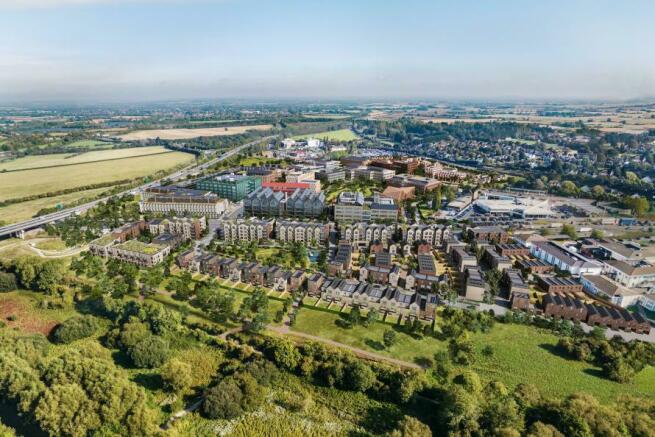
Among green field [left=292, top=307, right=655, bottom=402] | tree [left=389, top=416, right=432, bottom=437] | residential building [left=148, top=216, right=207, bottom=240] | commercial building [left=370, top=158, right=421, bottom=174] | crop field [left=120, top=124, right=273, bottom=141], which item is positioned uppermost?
crop field [left=120, top=124, right=273, bottom=141]

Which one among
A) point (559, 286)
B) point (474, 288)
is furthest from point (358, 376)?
point (559, 286)

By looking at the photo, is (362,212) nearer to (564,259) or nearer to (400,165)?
(564,259)

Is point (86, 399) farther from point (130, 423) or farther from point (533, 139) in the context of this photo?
point (533, 139)

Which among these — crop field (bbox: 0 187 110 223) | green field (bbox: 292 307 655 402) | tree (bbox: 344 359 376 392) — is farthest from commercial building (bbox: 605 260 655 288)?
crop field (bbox: 0 187 110 223)

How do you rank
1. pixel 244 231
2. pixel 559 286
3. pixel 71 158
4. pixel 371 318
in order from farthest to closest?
pixel 71 158 < pixel 244 231 < pixel 559 286 < pixel 371 318

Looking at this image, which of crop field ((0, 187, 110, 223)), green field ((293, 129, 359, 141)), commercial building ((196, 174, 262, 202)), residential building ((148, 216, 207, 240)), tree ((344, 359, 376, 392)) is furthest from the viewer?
green field ((293, 129, 359, 141))

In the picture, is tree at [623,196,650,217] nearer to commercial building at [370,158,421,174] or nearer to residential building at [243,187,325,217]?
commercial building at [370,158,421,174]

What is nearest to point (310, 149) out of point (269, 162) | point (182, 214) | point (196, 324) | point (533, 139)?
point (269, 162)
